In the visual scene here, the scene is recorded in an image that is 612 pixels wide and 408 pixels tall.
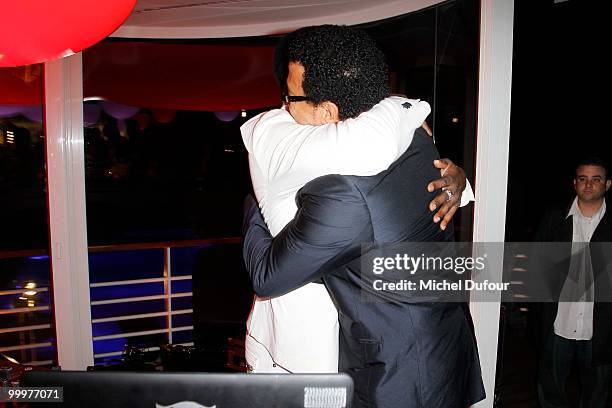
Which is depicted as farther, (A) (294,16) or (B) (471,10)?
(A) (294,16)

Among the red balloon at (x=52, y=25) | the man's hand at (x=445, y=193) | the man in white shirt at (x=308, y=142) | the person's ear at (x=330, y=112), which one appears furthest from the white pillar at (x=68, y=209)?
the man's hand at (x=445, y=193)

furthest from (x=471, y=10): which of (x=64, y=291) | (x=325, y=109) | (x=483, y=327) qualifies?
(x=64, y=291)

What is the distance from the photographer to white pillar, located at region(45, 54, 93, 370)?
2758mm

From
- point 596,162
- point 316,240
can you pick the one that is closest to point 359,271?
point 316,240

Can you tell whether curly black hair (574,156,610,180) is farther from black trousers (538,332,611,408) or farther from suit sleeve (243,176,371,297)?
suit sleeve (243,176,371,297)

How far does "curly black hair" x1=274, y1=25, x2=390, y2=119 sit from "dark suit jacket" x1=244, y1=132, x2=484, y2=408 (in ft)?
0.50

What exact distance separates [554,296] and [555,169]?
31.1 inches

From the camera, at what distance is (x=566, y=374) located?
275 centimetres

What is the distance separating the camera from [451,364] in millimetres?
991

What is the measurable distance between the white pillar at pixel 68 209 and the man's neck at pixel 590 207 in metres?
2.95

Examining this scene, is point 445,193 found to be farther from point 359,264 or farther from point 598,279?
point 598,279

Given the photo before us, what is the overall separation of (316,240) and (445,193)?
354 millimetres

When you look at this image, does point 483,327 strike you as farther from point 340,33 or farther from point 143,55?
point 143,55

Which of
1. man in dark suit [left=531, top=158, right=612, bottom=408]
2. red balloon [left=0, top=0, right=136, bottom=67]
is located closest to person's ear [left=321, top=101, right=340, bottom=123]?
red balloon [left=0, top=0, right=136, bottom=67]
